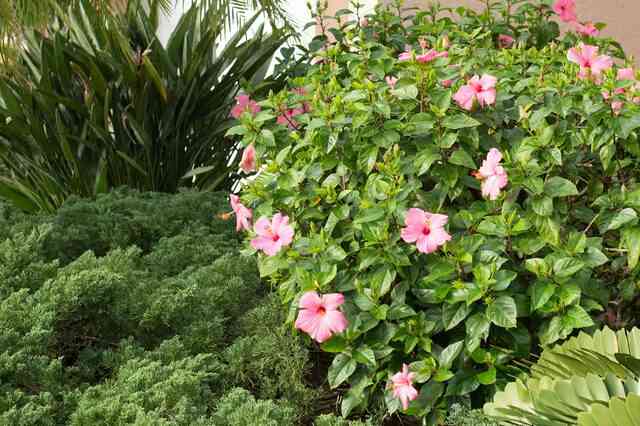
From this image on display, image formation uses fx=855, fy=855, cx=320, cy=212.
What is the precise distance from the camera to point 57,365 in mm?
2330

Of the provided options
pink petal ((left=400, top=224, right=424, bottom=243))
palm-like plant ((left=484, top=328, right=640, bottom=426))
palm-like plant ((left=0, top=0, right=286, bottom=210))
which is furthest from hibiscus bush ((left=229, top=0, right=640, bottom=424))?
palm-like plant ((left=0, top=0, right=286, bottom=210))

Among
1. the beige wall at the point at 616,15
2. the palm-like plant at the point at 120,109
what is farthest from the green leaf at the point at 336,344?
the beige wall at the point at 616,15

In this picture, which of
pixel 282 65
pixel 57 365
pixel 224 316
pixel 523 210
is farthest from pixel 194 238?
pixel 523 210

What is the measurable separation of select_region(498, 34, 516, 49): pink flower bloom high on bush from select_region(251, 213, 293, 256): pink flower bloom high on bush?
4.84 feet

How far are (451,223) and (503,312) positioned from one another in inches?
12.1

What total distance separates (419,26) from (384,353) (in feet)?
5.19

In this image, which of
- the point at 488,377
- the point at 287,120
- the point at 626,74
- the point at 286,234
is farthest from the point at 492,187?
the point at 287,120

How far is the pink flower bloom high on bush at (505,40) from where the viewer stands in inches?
136

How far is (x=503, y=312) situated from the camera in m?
2.16

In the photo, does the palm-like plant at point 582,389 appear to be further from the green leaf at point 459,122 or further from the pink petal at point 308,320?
the green leaf at point 459,122

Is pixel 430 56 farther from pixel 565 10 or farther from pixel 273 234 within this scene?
pixel 565 10

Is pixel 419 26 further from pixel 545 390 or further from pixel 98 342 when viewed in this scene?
pixel 545 390

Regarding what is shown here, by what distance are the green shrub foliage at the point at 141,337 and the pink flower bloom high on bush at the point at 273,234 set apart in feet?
1.02

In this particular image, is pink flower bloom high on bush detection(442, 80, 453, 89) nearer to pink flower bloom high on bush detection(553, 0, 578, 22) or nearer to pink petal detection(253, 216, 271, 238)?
pink petal detection(253, 216, 271, 238)
